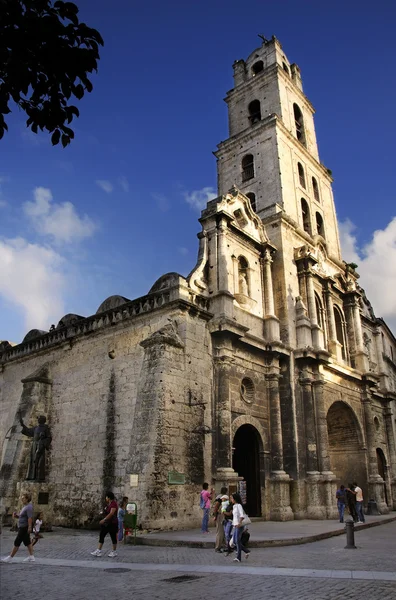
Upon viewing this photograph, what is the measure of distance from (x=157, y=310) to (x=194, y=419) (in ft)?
12.4

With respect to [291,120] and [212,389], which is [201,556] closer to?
[212,389]

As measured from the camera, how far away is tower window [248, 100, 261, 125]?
2898 centimetres

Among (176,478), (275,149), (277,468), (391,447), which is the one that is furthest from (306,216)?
→ (176,478)

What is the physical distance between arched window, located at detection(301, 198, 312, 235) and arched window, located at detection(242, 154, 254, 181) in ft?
10.2

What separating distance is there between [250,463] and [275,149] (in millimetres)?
15419

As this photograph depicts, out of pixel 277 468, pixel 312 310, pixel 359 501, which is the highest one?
pixel 312 310

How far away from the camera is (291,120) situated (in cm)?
2844

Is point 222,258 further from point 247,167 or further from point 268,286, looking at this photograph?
point 247,167

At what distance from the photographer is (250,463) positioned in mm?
18766

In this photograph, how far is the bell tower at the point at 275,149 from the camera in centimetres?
2545

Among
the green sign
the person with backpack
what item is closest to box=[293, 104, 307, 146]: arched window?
the green sign

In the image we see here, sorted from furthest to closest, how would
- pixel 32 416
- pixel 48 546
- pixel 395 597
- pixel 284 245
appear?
pixel 284 245, pixel 32 416, pixel 48 546, pixel 395 597

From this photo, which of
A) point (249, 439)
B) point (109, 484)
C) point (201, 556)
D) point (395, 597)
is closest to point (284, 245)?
point (249, 439)

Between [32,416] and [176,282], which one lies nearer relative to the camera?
[176,282]
